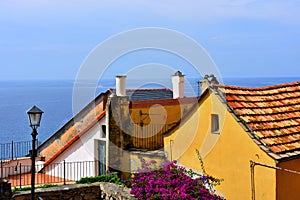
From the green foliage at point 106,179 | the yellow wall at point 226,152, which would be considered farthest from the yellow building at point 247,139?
the green foliage at point 106,179

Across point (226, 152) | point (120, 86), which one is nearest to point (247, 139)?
point (226, 152)

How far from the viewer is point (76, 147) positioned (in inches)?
771

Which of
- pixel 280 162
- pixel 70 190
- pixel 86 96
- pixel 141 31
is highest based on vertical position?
pixel 141 31

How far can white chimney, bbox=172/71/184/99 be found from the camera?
19125 mm

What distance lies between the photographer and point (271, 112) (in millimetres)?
11141

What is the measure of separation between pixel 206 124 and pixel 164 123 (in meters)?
6.59

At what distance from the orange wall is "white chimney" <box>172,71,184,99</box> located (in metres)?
9.94

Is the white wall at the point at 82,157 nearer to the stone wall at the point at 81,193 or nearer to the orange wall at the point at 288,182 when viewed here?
the stone wall at the point at 81,193

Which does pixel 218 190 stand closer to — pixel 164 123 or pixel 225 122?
pixel 225 122

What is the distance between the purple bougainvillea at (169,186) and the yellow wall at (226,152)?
2.30 feet

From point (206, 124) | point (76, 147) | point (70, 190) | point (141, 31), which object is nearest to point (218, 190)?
point (206, 124)

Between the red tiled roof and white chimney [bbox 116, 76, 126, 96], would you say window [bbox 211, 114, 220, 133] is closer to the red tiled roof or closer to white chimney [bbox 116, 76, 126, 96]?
the red tiled roof

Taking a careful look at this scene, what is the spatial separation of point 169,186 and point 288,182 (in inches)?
115

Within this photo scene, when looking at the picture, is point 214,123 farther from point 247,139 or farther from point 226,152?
point 247,139
